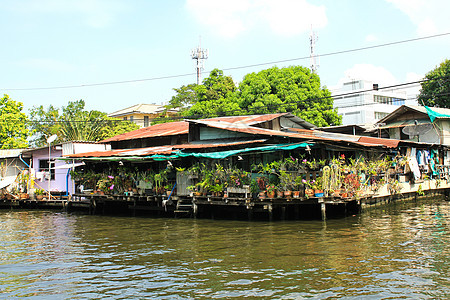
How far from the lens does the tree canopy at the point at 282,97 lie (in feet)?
122

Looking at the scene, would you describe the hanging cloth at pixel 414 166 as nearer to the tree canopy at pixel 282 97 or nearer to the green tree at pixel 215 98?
the tree canopy at pixel 282 97

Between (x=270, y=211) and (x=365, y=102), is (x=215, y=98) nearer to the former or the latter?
(x=270, y=211)

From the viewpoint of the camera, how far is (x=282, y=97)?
37.4 meters

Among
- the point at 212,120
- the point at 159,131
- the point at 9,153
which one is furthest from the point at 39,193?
the point at 212,120

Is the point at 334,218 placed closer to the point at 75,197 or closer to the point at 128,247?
the point at 128,247

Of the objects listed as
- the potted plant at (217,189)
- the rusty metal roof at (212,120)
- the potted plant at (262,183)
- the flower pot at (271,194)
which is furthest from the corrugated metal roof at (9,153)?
the flower pot at (271,194)

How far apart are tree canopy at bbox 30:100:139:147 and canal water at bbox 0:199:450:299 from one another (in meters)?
19.2

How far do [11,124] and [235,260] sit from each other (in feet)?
114

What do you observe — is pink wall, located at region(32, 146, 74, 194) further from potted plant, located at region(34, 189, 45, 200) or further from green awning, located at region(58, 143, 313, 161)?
green awning, located at region(58, 143, 313, 161)

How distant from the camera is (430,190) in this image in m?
26.8

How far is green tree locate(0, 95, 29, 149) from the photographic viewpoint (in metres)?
39.3

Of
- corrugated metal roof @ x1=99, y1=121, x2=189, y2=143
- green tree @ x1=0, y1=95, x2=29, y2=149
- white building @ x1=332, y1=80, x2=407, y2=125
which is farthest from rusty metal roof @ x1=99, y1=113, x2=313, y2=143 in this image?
white building @ x1=332, y1=80, x2=407, y2=125

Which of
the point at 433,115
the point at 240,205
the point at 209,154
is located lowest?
the point at 240,205

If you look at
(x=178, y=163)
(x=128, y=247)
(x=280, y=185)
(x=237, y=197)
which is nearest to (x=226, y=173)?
(x=237, y=197)
